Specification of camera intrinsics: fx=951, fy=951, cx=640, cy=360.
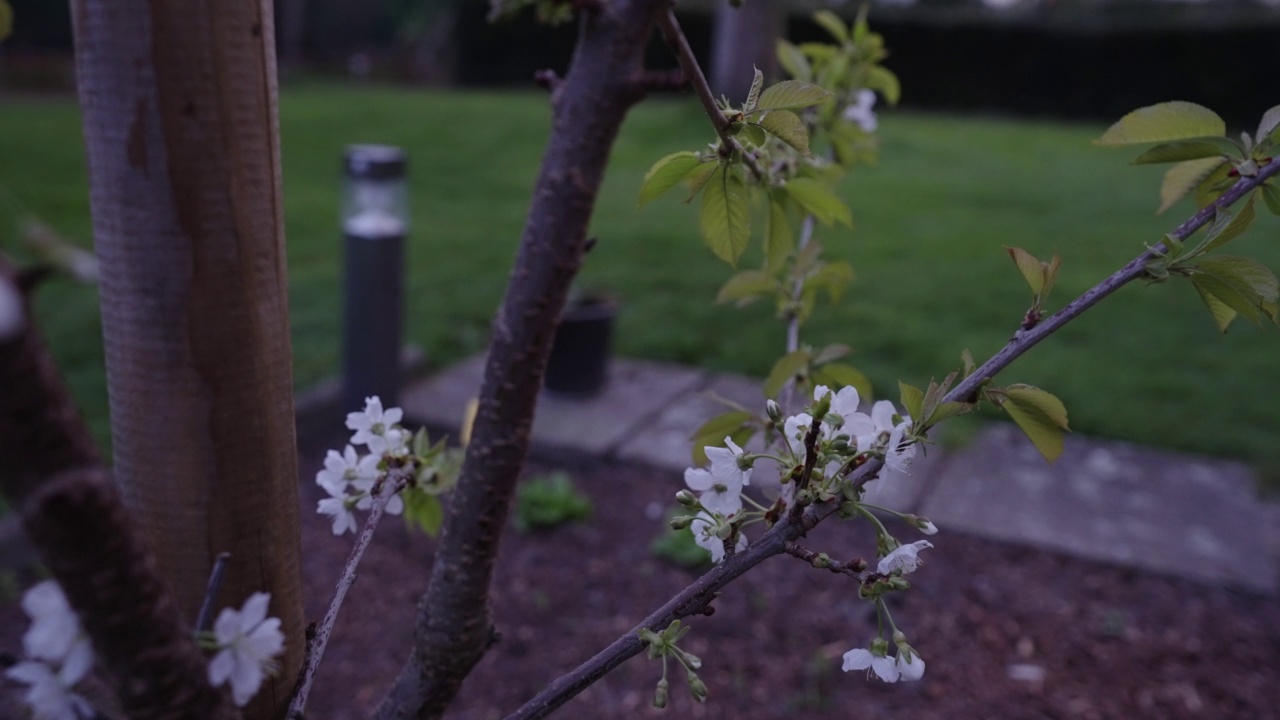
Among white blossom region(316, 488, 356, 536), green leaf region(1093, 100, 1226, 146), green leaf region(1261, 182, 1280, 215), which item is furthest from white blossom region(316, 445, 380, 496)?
green leaf region(1261, 182, 1280, 215)

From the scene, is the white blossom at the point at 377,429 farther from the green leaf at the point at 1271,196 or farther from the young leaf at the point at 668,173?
the green leaf at the point at 1271,196

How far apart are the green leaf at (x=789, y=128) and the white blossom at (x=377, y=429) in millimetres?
456

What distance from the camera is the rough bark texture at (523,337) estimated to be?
66 cm

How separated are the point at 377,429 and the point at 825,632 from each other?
1.86 meters

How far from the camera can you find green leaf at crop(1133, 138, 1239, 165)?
2.88 ft

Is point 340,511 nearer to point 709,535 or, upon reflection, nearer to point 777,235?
point 709,535

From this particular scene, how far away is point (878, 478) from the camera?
825mm

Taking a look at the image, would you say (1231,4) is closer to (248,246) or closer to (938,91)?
(938,91)

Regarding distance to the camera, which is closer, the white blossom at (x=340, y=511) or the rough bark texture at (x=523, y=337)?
the rough bark texture at (x=523, y=337)

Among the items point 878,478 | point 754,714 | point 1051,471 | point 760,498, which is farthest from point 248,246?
point 1051,471

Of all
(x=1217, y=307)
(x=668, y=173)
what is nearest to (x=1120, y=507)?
(x=1217, y=307)

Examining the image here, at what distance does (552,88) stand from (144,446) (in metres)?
0.41

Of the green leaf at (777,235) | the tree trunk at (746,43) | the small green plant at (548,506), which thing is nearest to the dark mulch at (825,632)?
the small green plant at (548,506)

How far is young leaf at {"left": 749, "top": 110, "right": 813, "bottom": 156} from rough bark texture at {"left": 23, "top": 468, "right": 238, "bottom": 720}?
550 millimetres
